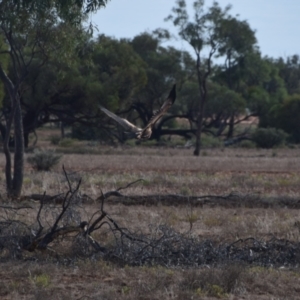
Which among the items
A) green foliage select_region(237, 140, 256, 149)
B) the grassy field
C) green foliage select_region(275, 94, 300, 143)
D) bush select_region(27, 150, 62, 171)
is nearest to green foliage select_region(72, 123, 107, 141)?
green foliage select_region(237, 140, 256, 149)

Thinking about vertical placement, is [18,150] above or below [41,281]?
above

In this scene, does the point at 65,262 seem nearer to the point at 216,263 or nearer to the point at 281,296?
the point at 216,263

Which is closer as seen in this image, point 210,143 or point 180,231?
point 180,231

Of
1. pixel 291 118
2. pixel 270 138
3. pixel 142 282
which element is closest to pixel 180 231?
pixel 142 282

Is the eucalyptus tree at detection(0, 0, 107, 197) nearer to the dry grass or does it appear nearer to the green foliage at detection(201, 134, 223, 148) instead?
the dry grass

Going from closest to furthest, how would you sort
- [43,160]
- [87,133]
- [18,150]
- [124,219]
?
[124,219], [18,150], [43,160], [87,133]

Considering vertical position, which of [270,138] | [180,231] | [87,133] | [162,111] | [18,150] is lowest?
[270,138]

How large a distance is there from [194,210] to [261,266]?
206 inches

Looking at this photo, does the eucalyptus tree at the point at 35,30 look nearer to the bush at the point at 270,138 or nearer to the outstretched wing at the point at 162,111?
the outstretched wing at the point at 162,111

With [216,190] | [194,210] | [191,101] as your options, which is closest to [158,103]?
[191,101]

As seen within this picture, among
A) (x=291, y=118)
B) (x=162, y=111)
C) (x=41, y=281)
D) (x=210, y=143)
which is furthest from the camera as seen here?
(x=291, y=118)

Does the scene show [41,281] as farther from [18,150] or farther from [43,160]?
[43,160]

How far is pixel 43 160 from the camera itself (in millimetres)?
26562

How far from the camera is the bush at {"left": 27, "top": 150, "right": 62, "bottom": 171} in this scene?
26.5 metres
